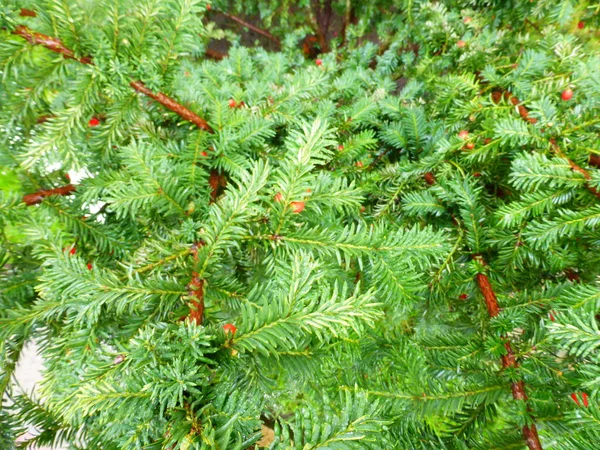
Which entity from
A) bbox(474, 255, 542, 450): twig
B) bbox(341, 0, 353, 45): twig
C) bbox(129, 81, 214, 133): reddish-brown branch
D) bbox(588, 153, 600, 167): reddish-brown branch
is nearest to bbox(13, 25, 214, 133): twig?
bbox(129, 81, 214, 133): reddish-brown branch

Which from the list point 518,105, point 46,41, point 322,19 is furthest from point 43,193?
point 322,19

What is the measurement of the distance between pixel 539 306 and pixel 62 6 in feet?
2.77

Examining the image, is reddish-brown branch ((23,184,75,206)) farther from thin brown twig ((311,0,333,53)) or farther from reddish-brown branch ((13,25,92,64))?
thin brown twig ((311,0,333,53))

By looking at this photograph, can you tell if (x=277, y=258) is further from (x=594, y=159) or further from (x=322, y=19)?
(x=322, y=19)

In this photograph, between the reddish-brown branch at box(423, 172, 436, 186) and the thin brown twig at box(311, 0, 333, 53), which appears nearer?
the reddish-brown branch at box(423, 172, 436, 186)

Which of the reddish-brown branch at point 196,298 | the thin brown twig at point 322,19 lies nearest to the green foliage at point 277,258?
the reddish-brown branch at point 196,298

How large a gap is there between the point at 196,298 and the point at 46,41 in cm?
42

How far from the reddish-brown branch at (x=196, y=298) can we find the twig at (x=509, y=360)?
1.45 ft

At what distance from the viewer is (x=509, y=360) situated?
52cm

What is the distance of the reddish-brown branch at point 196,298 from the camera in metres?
0.41

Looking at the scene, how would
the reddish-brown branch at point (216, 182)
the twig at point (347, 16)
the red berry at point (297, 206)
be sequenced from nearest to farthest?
the red berry at point (297, 206) < the reddish-brown branch at point (216, 182) < the twig at point (347, 16)

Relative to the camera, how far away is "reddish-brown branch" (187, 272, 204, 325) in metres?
0.41

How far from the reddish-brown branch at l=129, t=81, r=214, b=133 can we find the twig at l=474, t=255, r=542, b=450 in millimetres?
586

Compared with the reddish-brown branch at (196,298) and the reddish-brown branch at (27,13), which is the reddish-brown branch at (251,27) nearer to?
the reddish-brown branch at (27,13)
